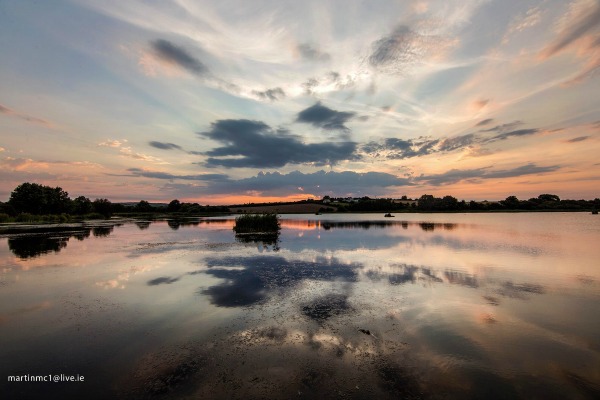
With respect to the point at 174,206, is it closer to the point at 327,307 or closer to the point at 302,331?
the point at 327,307

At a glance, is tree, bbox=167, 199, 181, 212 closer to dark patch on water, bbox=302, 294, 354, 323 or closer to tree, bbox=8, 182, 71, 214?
tree, bbox=8, 182, 71, 214

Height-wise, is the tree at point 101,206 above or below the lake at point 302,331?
above

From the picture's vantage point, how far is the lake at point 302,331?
7539 mm

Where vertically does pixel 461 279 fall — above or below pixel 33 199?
below

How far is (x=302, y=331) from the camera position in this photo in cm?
1094

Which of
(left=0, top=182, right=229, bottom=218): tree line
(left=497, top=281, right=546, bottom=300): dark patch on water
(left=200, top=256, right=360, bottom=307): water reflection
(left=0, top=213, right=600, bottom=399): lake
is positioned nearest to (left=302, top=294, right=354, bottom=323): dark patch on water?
(left=0, top=213, right=600, bottom=399): lake

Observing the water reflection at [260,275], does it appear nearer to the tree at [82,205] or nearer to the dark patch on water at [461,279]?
the dark patch on water at [461,279]

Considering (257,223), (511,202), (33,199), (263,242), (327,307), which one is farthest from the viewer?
(511,202)

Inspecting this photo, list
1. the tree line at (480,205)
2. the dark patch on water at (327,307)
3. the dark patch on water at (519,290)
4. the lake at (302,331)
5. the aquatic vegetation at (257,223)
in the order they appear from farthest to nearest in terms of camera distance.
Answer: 1. the tree line at (480,205)
2. the aquatic vegetation at (257,223)
3. the dark patch on water at (519,290)
4. the dark patch on water at (327,307)
5. the lake at (302,331)

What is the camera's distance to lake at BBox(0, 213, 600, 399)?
7539mm

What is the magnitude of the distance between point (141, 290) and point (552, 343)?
19.1 metres

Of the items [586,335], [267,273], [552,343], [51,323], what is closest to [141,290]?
[51,323]

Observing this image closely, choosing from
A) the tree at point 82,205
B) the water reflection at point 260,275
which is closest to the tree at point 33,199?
the tree at point 82,205

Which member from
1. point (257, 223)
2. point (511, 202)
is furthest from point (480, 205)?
point (257, 223)
